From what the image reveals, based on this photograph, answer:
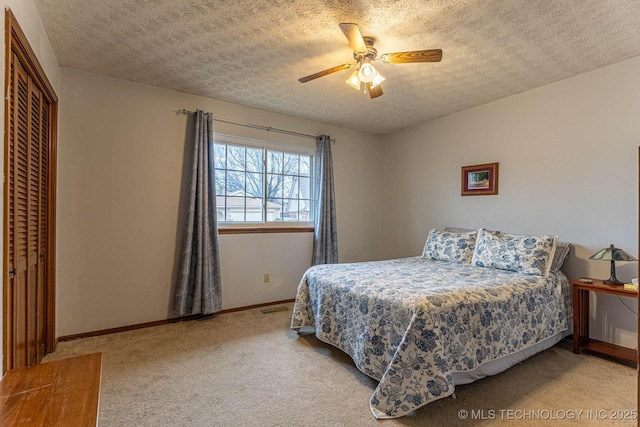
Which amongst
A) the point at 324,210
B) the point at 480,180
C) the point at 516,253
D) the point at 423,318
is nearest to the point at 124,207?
the point at 324,210

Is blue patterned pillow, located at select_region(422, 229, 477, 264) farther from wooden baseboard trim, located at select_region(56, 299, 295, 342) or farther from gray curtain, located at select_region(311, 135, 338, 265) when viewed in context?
wooden baseboard trim, located at select_region(56, 299, 295, 342)

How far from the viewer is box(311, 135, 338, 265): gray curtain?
13.6 ft

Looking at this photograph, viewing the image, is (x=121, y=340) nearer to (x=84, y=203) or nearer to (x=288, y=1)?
(x=84, y=203)

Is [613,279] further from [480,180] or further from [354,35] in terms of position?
[354,35]

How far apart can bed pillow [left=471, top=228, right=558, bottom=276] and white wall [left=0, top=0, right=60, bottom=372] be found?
3.33m

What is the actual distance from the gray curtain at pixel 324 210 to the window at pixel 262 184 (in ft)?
0.64

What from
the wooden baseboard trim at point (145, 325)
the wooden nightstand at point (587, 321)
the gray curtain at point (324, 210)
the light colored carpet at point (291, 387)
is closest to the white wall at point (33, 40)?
the light colored carpet at point (291, 387)

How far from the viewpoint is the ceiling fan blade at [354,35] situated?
5.98 feet

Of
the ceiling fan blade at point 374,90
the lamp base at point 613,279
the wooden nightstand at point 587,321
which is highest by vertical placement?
the ceiling fan blade at point 374,90

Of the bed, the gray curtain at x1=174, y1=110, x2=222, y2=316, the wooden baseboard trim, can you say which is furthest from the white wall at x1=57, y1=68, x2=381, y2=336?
the bed

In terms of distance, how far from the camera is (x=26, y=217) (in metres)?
1.94

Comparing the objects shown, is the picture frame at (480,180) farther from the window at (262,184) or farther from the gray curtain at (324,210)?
the window at (262,184)

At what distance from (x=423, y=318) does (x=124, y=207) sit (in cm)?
284

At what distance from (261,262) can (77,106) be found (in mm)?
2356
